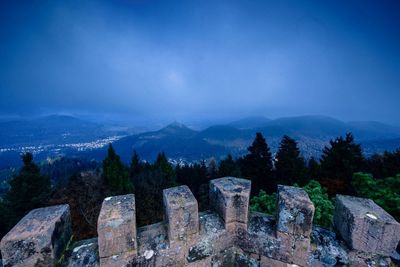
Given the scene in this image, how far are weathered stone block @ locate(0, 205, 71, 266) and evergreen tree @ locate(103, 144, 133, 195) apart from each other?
71.0ft

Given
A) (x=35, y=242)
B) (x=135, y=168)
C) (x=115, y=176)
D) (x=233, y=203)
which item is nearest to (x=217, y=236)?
(x=233, y=203)

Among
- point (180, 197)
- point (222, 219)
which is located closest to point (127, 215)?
point (180, 197)

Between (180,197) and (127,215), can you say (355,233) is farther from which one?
(127,215)

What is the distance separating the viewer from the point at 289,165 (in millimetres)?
21484

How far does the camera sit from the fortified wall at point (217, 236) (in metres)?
2.06

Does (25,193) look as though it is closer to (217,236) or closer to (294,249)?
(217,236)

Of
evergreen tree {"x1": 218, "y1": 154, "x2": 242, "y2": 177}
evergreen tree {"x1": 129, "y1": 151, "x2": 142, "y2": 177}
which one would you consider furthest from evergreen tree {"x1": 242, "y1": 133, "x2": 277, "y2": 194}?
evergreen tree {"x1": 129, "y1": 151, "x2": 142, "y2": 177}

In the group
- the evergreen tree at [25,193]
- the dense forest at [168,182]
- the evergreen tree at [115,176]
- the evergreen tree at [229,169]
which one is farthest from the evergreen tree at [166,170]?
the evergreen tree at [25,193]

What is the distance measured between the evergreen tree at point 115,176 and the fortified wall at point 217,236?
2165cm

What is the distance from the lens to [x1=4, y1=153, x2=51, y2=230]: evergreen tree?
59.2 feet

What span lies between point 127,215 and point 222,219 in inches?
53.3

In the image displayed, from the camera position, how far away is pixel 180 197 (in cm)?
250

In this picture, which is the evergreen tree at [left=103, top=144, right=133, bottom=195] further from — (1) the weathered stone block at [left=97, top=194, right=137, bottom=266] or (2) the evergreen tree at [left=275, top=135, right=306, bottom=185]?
(1) the weathered stone block at [left=97, top=194, right=137, bottom=266]

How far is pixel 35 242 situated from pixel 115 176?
74.0ft
